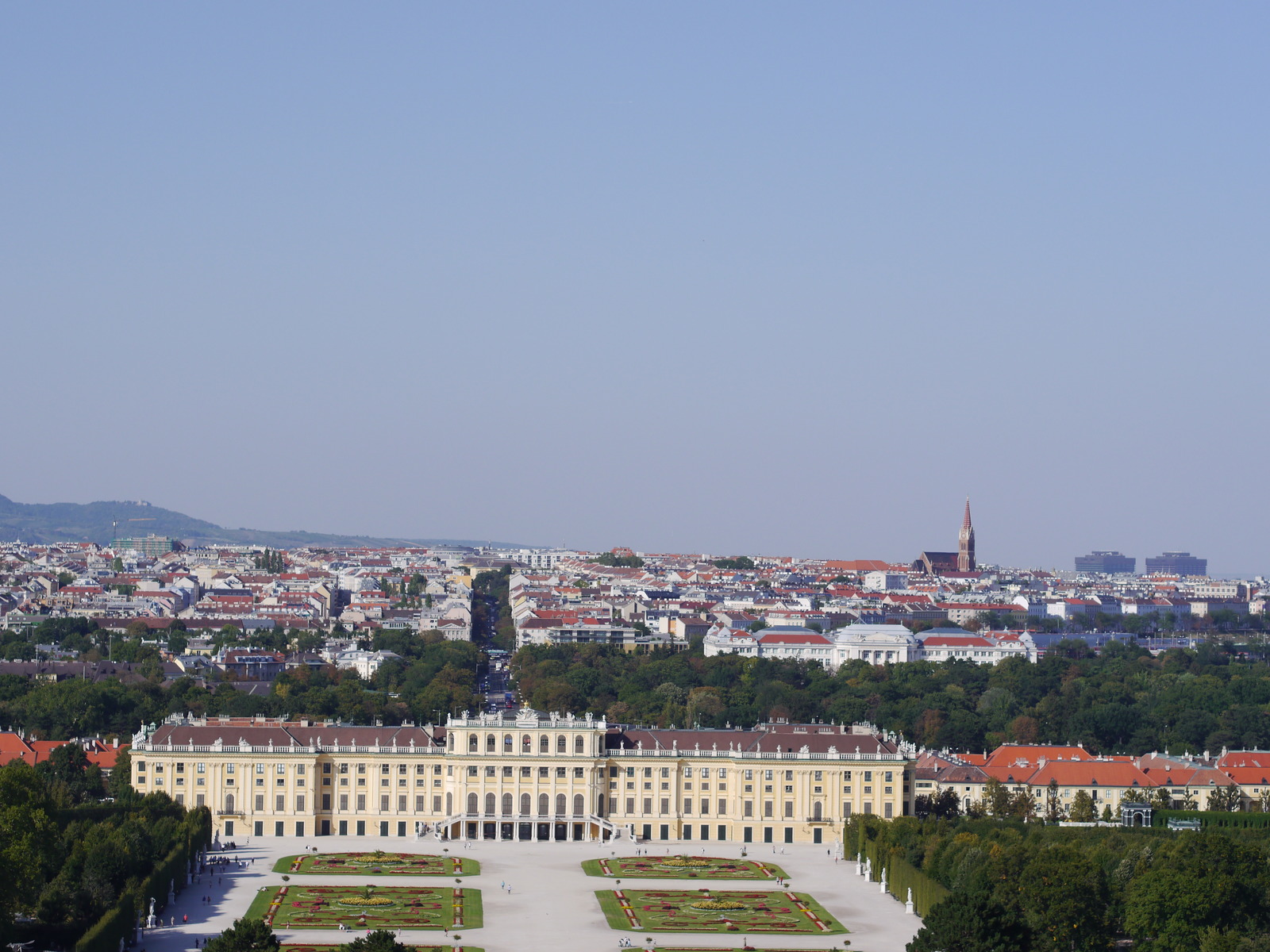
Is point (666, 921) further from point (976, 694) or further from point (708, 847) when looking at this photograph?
point (976, 694)

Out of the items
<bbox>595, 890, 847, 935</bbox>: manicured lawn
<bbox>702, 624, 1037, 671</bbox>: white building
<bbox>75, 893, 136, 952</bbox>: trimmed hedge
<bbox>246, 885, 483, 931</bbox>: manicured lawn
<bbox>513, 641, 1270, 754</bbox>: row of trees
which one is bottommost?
<bbox>595, 890, 847, 935</bbox>: manicured lawn

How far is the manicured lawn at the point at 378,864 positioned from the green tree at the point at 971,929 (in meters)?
24.1

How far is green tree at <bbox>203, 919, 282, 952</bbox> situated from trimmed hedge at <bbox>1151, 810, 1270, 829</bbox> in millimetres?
46333

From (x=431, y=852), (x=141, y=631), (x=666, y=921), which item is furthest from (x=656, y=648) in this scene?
(x=666, y=921)

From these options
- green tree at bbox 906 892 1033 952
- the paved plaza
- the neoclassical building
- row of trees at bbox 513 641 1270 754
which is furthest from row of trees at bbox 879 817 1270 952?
row of trees at bbox 513 641 1270 754

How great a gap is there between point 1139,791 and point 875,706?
34835 mm

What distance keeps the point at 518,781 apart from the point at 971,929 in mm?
37944

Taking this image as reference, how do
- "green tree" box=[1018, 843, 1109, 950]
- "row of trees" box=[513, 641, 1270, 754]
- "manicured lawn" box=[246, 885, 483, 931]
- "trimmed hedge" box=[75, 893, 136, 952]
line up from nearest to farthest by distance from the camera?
1. "trimmed hedge" box=[75, 893, 136, 952]
2. "green tree" box=[1018, 843, 1109, 950]
3. "manicured lawn" box=[246, 885, 483, 931]
4. "row of trees" box=[513, 641, 1270, 754]

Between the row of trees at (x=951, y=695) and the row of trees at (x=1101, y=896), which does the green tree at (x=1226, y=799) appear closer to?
the row of trees at (x=951, y=695)

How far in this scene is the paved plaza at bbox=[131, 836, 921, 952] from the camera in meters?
69.2

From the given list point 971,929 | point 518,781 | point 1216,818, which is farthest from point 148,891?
point 1216,818

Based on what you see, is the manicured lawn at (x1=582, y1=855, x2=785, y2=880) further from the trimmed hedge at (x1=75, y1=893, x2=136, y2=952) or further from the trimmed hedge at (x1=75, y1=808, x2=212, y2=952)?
the trimmed hedge at (x1=75, y1=893, x2=136, y2=952)

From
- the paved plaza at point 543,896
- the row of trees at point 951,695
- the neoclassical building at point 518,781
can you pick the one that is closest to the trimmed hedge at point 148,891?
the paved plaza at point 543,896

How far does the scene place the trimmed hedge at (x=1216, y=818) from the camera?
310ft
